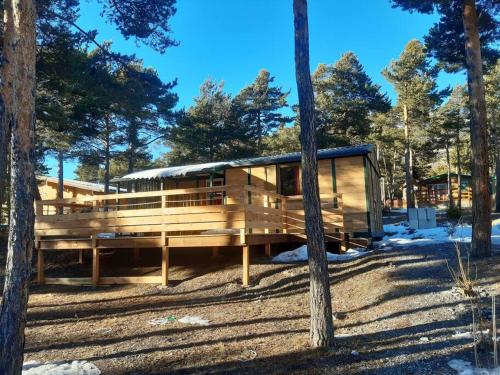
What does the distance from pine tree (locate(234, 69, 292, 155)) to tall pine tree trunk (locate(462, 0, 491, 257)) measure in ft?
68.5

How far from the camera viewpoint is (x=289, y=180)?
13.8 metres

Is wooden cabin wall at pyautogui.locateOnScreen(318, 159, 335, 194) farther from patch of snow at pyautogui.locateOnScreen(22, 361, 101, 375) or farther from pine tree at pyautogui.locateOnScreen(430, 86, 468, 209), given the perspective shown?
pine tree at pyautogui.locateOnScreen(430, 86, 468, 209)

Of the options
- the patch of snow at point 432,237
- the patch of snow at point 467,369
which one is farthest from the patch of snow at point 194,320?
the patch of snow at point 432,237

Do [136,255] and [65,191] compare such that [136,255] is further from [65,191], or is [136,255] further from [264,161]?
[65,191]

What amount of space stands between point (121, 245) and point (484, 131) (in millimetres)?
8819

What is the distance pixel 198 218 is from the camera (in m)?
9.41

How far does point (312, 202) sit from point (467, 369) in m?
2.29

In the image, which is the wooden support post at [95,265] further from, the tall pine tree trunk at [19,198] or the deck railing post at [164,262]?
the tall pine tree trunk at [19,198]

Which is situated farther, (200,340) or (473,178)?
(473,178)

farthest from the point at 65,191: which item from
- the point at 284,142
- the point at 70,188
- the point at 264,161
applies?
the point at 264,161

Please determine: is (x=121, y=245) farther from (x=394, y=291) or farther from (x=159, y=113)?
(x=159, y=113)

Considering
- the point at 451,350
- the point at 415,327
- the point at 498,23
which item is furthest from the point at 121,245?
the point at 498,23

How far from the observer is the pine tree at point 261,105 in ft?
98.0

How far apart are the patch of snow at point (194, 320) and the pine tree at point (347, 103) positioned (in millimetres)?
20767
